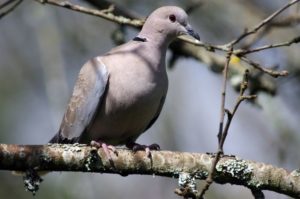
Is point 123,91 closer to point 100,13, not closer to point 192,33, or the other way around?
point 100,13

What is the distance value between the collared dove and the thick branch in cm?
44

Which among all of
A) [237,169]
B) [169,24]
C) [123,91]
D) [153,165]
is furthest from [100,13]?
[237,169]

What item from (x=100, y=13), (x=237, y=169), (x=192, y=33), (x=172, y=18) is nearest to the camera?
(x=237, y=169)

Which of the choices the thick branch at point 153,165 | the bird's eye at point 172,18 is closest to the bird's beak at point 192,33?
the bird's eye at point 172,18

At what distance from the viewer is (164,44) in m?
5.31

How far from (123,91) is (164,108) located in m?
2.87

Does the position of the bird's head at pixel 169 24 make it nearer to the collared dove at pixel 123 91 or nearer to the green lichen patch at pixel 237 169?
the collared dove at pixel 123 91

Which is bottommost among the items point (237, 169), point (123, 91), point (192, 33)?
point (237, 169)

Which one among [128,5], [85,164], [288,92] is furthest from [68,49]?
[85,164]

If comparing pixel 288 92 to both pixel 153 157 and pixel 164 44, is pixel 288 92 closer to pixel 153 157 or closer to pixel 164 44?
pixel 164 44

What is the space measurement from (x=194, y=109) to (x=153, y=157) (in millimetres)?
3812

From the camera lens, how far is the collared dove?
16.0 feet

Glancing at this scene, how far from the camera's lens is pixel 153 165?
4.18m

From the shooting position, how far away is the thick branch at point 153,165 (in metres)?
4.07
